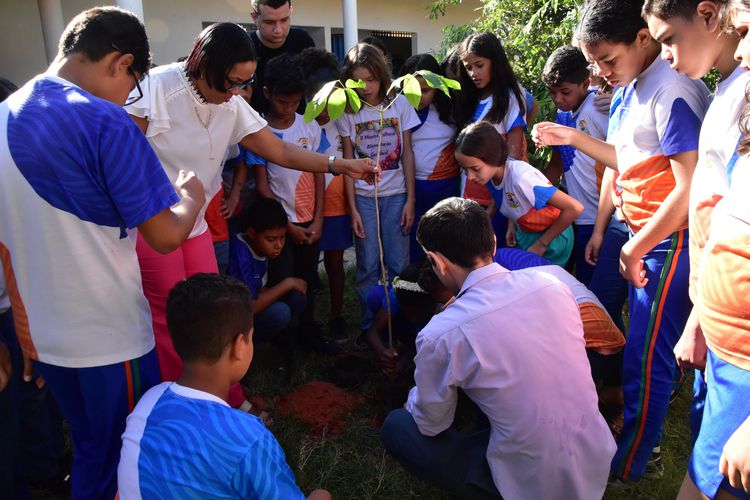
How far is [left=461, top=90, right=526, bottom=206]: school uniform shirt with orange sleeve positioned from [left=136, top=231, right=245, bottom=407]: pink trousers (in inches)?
69.4

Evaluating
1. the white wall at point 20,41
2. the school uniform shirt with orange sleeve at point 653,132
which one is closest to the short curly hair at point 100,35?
the school uniform shirt with orange sleeve at point 653,132

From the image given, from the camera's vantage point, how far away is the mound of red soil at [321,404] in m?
2.97

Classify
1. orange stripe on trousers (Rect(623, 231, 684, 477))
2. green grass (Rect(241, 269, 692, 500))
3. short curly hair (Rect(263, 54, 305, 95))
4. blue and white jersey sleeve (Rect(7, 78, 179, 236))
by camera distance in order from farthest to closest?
short curly hair (Rect(263, 54, 305, 95)) → green grass (Rect(241, 269, 692, 500)) → orange stripe on trousers (Rect(623, 231, 684, 477)) → blue and white jersey sleeve (Rect(7, 78, 179, 236))

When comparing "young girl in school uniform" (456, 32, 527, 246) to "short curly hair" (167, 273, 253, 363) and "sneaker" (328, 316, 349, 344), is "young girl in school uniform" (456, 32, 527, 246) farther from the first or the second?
"short curly hair" (167, 273, 253, 363)

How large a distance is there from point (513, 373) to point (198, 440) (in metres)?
0.92

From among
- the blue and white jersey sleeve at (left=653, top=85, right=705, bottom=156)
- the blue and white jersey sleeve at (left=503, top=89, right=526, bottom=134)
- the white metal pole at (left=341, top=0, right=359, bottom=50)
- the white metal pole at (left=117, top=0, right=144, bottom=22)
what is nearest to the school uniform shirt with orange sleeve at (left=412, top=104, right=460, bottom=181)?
the blue and white jersey sleeve at (left=503, top=89, right=526, bottom=134)

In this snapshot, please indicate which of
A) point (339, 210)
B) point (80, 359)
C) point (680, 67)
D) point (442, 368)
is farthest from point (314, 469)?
point (680, 67)

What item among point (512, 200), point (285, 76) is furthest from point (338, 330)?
point (285, 76)

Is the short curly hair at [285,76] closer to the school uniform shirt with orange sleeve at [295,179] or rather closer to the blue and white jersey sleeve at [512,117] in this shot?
the school uniform shirt with orange sleeve at [295,179]

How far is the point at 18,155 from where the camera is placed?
155 centimetres

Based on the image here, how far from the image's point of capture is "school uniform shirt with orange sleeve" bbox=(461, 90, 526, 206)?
3.62 metres

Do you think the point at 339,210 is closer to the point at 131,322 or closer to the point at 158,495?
the point at 131,322

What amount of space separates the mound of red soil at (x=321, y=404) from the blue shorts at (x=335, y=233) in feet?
3.19

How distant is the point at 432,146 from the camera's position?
384cm
